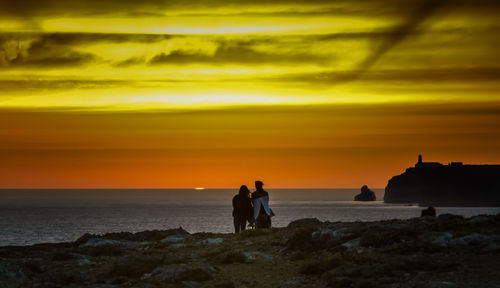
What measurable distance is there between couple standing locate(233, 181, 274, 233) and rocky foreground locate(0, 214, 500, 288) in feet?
8.42

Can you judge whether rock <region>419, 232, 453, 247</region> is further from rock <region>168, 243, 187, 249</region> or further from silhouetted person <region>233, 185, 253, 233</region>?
silhouetted person <region>233, 185, 253, 233</region>

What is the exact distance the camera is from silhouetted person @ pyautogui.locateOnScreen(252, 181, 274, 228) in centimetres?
2811

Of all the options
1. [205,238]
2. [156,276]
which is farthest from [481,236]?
[205,238]

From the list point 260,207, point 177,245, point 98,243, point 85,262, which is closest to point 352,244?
point 177,245

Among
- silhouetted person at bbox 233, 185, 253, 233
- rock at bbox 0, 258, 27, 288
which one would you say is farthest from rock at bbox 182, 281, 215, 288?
silhouetted person at bbox 233, 185, 253, 233

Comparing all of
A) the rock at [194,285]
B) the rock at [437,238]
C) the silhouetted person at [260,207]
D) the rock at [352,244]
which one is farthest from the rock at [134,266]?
the silhouetted person at [260,207]

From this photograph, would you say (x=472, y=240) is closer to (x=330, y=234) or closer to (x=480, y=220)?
(x=480, y=220)

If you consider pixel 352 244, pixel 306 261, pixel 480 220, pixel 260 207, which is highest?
pixel 260 207

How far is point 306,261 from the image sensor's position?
2034cm

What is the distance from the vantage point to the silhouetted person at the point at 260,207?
2811 centimetres

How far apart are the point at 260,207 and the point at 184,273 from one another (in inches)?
419

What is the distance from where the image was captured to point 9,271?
1747cm

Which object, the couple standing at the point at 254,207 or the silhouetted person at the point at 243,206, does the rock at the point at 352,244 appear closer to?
the couple standing at the point at 254,207

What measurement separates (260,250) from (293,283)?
5956mm
